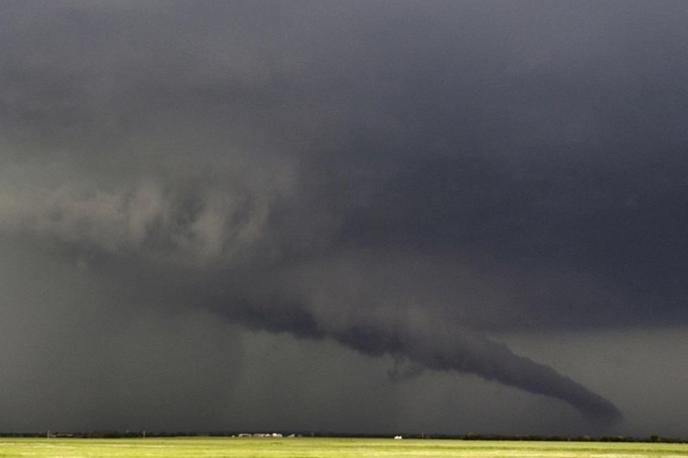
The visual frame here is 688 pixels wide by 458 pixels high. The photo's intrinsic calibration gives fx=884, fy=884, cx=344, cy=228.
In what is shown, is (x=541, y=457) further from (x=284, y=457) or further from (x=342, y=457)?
(x=284, y=457)

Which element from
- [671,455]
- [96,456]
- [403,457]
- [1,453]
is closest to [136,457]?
[96,456]

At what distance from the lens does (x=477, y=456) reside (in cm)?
13562

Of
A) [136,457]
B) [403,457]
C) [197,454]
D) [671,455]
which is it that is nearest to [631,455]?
[671,455]

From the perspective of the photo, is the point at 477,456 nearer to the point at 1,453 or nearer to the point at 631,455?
the point at 631,455

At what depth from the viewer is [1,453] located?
409 ft

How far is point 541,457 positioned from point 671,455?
2123cm

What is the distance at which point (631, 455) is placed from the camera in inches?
5492

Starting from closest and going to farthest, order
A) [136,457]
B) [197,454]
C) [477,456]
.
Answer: [136,457] → [197,454] → [477,456]

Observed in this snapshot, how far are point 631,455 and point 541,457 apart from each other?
15.9m

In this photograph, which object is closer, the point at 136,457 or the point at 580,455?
the point at 136,457

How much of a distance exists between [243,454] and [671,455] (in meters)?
66.5

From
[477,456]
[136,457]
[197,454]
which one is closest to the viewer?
[136,457]

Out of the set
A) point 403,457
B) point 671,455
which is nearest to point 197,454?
point 403,457

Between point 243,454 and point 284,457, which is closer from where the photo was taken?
point 284,457
